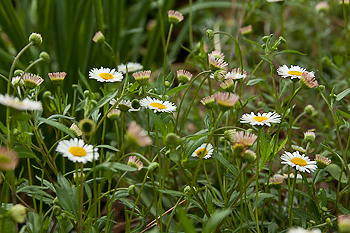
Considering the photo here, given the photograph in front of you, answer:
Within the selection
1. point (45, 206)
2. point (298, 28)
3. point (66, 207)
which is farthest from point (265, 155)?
point (298, 28)

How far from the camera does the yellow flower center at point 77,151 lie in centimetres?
46

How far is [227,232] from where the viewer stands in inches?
24.7

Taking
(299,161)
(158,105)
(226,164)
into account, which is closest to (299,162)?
(299,161)

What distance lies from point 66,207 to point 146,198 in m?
0.36

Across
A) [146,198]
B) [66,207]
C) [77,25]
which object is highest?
[77,25]

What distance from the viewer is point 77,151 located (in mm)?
464

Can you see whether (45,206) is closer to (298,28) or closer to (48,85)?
(48,85)

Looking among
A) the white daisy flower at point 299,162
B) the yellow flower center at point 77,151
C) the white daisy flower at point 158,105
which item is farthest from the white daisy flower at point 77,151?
the white daisy flower at point 299,162

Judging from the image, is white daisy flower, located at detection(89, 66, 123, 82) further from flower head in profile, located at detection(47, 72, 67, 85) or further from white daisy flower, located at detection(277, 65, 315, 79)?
white daisy flower, located at detection(277, 65, 315, 79)

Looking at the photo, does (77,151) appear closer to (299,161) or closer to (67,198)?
(67,198)

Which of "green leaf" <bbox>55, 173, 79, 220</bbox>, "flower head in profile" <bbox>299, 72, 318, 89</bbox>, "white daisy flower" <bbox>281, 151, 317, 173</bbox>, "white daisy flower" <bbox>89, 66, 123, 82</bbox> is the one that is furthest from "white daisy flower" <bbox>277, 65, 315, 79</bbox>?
"green leaf" <bbox>55, 173, 79, 220</bbox>

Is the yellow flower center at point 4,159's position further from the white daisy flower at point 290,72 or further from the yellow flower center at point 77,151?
the white daisy flower at point 290,72

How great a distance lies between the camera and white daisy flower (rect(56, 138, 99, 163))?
0.44 meters

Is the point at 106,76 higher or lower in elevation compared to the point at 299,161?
higher
